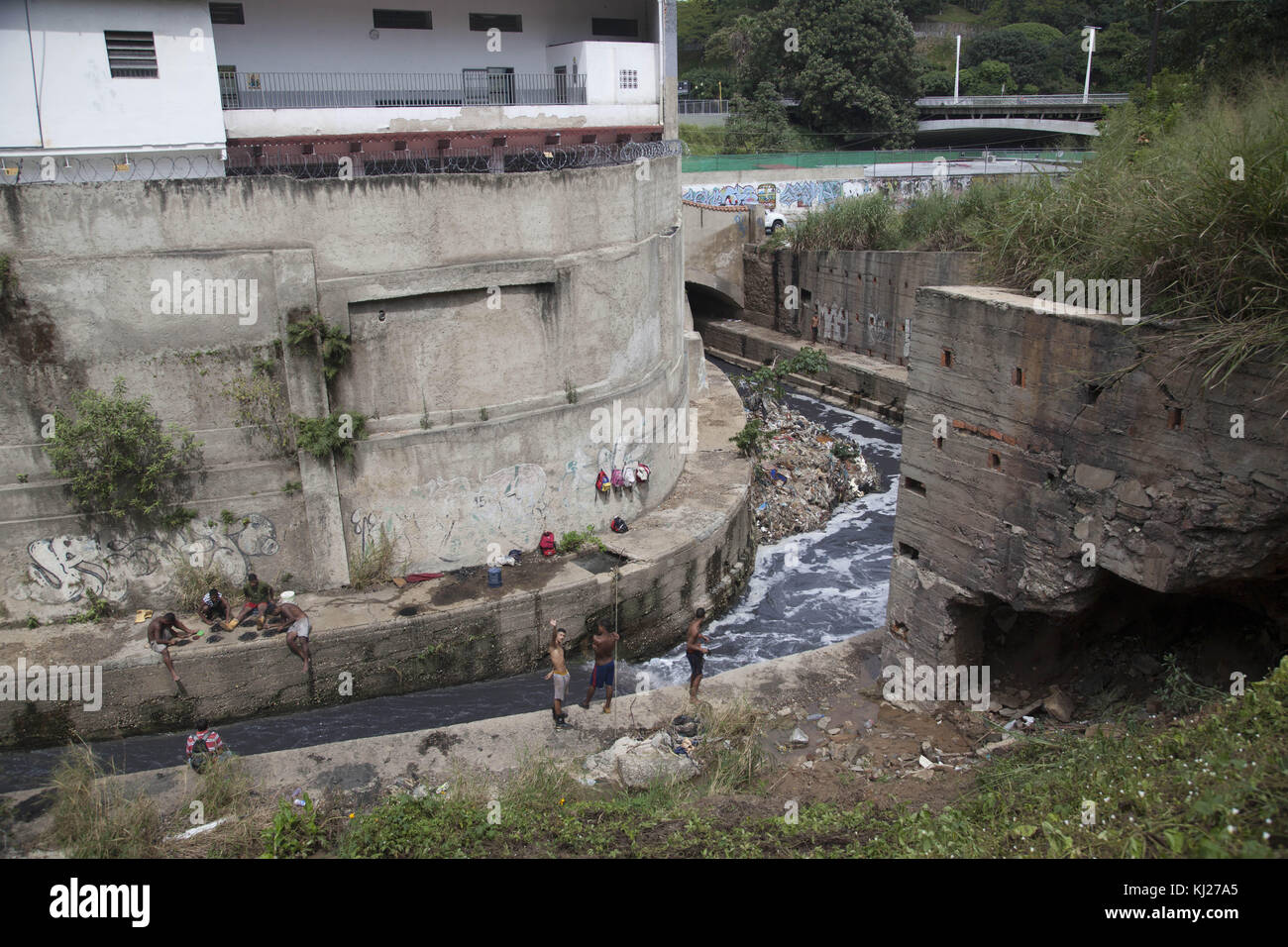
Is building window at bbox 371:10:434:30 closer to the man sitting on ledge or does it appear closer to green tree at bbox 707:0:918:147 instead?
the man sitting on ledge

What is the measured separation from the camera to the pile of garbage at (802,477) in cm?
1830

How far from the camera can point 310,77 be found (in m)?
17.5

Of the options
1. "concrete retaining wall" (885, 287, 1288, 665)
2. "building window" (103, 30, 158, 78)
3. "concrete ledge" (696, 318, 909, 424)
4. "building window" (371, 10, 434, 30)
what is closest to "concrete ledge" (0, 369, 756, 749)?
"concrete retaining wall" (885, 287, 1288, 665)

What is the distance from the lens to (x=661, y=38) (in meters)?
19.2

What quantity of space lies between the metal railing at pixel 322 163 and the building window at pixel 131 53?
3.66ft

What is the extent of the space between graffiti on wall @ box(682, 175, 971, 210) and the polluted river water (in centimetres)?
1580

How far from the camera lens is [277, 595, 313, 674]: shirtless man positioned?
11.6 m

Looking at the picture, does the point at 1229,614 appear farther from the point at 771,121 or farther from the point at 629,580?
the point at 771,121

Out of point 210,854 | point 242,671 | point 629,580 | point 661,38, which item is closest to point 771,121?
point 661,38

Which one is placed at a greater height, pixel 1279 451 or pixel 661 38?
pixel 661 38

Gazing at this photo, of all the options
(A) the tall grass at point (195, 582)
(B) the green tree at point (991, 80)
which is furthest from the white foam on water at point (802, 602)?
(B) the green tree at point (991, 80)

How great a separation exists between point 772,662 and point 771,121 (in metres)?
37.9

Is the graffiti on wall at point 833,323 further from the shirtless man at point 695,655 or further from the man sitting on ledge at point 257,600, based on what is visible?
the man sitting on ledge at point 257,600

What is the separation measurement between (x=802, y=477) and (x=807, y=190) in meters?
20.0
